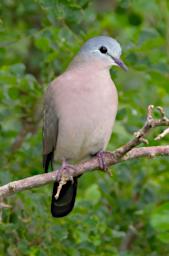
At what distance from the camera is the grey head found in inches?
221

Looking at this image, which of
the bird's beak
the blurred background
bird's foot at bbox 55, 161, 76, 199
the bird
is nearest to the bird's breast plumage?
the bird

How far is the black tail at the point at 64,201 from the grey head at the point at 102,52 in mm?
792

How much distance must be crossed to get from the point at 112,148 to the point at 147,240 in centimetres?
68

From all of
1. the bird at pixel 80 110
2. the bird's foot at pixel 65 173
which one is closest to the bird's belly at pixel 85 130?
the bird at pixel 80 110

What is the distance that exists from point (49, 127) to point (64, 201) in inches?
19.2

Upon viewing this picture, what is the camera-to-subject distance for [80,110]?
5.39 m

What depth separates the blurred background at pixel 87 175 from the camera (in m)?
5.37

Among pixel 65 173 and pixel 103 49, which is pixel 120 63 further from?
pixel 65 173

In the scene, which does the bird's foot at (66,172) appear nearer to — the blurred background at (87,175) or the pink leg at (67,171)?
the pink leg at (67,171)

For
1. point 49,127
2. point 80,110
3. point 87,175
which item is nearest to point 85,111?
point 80,110

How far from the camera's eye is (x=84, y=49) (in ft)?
18.8

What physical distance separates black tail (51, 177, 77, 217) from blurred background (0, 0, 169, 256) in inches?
1.8

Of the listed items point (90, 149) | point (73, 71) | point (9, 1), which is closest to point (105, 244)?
point (90, 149)

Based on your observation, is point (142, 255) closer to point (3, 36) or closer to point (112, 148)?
point (112, 148)
